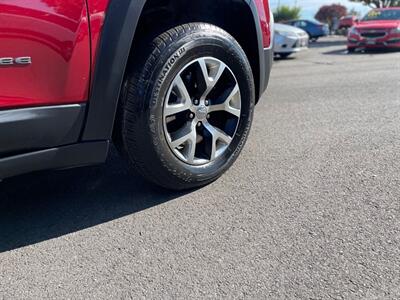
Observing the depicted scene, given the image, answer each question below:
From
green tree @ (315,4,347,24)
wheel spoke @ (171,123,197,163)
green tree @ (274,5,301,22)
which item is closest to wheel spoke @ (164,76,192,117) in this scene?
wheel spoke @ (171,123,197,163)

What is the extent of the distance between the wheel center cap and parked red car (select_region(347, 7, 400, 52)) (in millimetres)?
10846

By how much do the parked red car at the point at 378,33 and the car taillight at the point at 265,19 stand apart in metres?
9.92

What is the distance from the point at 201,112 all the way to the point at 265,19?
100 centimetres

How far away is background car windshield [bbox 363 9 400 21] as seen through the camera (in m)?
12.6

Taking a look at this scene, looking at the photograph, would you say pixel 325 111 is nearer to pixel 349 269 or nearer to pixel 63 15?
pixel 349 269

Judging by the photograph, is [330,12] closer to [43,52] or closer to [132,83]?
[132,83]

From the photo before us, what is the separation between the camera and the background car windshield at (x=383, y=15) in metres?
12.6

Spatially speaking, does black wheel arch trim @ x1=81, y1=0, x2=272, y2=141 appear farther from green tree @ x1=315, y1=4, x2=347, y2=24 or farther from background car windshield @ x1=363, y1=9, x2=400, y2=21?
green tree @ x1=315, y1=4, x2=347, y2=24

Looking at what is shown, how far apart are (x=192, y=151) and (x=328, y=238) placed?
98cm

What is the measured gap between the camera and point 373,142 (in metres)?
3.60

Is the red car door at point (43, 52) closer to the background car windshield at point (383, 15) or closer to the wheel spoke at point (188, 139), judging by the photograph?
the wheel spoke at point (188, 139)

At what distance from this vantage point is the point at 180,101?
8.44ft

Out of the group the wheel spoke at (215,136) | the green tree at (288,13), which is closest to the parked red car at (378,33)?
the wheel spoke at (215,136)

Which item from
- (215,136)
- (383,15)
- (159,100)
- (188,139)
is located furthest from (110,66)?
(383,15)
